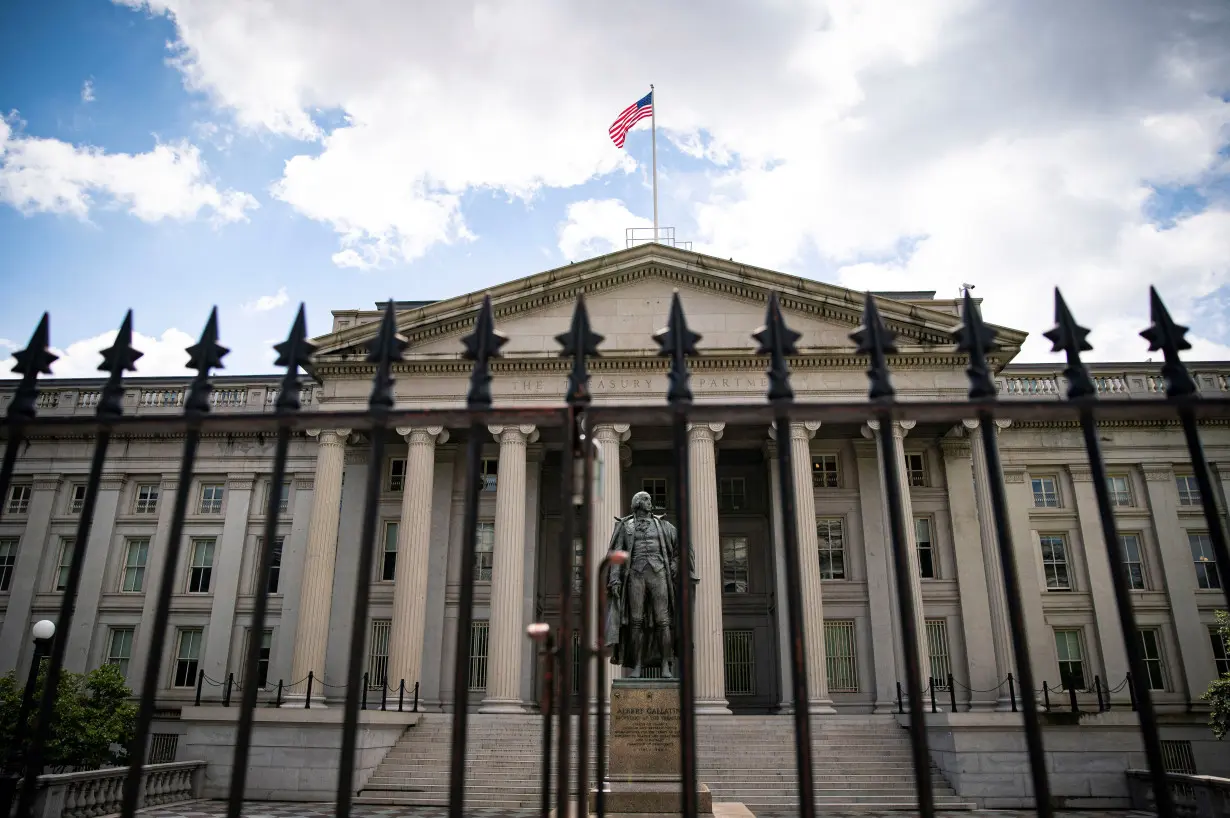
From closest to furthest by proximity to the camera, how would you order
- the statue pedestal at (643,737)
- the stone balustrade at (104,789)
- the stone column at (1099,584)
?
the statue pedestal at (643,737) → the stone balustrade at (104,789) → the stone column at (1099,584)

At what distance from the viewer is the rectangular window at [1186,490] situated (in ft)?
106

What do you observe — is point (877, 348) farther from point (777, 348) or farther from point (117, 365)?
point (117, 365)

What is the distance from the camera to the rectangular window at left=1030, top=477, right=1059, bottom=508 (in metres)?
32.7

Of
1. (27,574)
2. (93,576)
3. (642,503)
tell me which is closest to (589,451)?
(642,503)

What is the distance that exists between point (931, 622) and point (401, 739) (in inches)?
712

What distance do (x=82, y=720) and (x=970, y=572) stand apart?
27.1 metres

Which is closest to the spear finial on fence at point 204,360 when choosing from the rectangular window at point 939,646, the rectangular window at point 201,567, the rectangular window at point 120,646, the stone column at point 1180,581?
the rectangular window at point 939,646

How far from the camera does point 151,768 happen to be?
17500 millimetres

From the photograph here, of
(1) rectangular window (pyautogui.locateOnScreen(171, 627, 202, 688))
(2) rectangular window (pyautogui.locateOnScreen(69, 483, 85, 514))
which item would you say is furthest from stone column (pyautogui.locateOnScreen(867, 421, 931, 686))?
(2) rectangular window (pyautogui.locateOnScreen(69, 483, 85, 514))

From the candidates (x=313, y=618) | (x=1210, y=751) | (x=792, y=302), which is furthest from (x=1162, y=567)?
(x=313, y=618)

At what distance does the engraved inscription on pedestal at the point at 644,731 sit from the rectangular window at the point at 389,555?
1997 cm

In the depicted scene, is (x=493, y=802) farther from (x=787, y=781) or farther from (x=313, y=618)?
(x=313, y=618)

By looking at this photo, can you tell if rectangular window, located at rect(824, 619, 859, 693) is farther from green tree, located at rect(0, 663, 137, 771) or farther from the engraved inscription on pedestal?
green tree, located at rect(0, 663, 137, 771)

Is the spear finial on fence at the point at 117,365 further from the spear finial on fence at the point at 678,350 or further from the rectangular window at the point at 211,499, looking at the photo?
the rectangular window at the point at 211,499
